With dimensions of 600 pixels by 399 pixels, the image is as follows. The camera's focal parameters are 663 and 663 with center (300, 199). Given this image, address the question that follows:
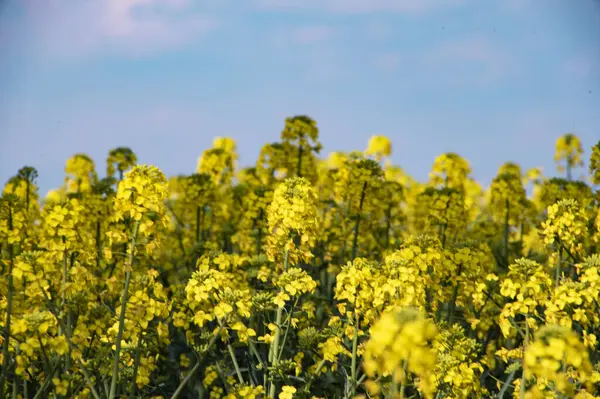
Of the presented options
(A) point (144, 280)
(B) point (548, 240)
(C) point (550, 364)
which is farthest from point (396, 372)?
(B) point (548, 240)

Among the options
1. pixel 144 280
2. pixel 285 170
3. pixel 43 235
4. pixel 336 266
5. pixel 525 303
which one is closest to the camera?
pixel 525 303

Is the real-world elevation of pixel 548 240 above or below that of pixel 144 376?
above

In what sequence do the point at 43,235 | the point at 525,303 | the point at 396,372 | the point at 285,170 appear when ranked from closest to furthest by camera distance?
the point at 396,372 < the point at 525,303 < the point at 43,235 < the point at 285,170

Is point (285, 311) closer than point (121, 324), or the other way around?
point (121, 324)

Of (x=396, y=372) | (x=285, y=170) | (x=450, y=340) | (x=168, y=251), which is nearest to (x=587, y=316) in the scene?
(x=450, y=340)

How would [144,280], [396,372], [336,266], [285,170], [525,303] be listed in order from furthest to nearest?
[285,170] < [336,266] < [144,280] < [525,303] < [396,372]

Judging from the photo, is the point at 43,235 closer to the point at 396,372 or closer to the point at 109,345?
the point at 109,345

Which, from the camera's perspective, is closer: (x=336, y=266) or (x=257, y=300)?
(x=257, y=300)

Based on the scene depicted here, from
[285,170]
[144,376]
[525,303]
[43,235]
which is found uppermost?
[285,170]

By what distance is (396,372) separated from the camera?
3.62 metres

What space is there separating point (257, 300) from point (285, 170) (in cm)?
556

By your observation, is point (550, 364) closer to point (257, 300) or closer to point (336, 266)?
point (257, 300)

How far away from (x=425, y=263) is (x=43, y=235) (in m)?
3.80

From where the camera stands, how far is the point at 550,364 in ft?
12.1
